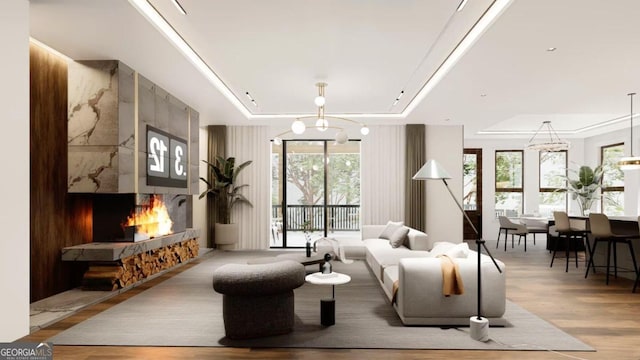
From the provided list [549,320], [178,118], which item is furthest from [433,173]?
[178,118]

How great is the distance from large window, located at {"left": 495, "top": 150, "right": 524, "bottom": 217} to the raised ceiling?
3.72m

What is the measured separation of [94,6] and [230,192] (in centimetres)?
531

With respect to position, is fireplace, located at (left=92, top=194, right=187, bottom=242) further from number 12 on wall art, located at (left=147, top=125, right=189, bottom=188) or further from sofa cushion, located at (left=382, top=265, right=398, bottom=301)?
sofa cushion, located at (left=382, top=265, right=398, bottom=301)

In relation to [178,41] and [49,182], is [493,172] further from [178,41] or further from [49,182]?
[49,182]

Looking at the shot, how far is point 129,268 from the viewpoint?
15.5ft

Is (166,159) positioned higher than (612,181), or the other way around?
(166,159)

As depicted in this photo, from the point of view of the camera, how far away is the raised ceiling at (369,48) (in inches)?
128

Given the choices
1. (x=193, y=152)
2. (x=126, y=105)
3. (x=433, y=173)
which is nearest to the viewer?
(x=433, y=173)

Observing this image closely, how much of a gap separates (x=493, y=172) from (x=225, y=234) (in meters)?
6.89

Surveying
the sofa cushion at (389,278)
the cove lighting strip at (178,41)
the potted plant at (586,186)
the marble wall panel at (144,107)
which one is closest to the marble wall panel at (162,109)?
the marble wall panel at (144,107)

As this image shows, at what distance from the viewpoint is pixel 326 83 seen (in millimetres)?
5457

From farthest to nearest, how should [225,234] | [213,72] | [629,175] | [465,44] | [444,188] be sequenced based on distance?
[629,175]
[444,188]
[225,234]
[213,72]
[465,44]

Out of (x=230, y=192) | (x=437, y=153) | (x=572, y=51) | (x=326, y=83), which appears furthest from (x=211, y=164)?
(x=572, y=51)

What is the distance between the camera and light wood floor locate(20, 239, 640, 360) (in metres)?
2.78
